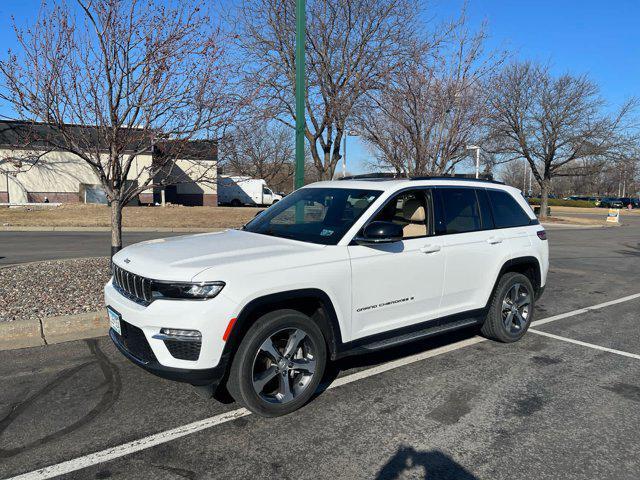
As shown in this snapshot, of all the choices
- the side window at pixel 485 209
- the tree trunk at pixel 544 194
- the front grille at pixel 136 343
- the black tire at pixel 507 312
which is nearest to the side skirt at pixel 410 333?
the black tire at pixel 507 312

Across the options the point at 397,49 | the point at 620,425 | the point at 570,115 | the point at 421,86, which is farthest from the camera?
the point at 570,115

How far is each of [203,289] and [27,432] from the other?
1602 mm

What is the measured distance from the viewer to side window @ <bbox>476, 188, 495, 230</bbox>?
5141 mm

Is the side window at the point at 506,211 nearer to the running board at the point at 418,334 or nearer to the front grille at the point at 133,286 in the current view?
the running board at the point at 418,334

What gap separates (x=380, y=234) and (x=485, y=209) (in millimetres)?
1963

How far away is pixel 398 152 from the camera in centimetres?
1249

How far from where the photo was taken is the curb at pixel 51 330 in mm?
5020

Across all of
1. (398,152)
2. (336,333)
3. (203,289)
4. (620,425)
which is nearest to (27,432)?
(203,289)

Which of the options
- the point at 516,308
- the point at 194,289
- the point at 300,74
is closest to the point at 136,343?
the point at 194,289

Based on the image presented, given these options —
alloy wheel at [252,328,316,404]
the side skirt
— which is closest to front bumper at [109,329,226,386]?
alloy wheel at [252,328,316,404]

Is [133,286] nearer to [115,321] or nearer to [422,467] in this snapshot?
[115,321]

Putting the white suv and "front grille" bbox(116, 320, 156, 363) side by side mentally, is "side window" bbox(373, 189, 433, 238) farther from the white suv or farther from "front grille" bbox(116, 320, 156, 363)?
"front grille" bbox(116, 320, 156, 363)

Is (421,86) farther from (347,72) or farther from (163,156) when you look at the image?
(163,156)

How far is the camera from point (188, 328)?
3152 mm
